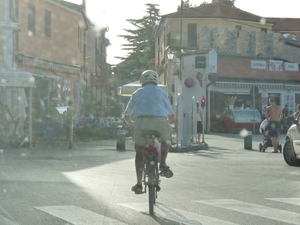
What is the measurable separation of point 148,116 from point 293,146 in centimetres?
811

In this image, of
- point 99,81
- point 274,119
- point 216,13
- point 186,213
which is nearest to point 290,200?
point 186,213

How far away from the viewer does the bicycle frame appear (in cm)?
848

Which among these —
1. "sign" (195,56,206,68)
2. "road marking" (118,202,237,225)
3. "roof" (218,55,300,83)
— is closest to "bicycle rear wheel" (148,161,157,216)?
"road marking" (118,202,237,225)

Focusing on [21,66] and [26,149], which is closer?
[26,149]

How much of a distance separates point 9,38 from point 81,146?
24.8 feet

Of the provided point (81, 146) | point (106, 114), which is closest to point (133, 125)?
point (81, 146)

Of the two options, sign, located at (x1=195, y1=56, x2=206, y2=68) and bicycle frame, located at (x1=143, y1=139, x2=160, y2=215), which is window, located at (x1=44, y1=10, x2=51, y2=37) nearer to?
sign, located at (x1=195, y1=56, x2=206, y2=68)

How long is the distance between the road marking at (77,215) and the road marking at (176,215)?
669 mm

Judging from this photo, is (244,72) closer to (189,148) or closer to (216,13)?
(216,13)

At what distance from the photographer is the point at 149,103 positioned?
9070 mm

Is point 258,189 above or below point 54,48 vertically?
below

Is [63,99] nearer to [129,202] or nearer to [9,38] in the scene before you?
[9,38]

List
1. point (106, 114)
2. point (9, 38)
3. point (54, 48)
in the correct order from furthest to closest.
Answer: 1. point (106, 114)
2. point (54, 48)
3. point (9, 38)

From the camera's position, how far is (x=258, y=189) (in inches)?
450
